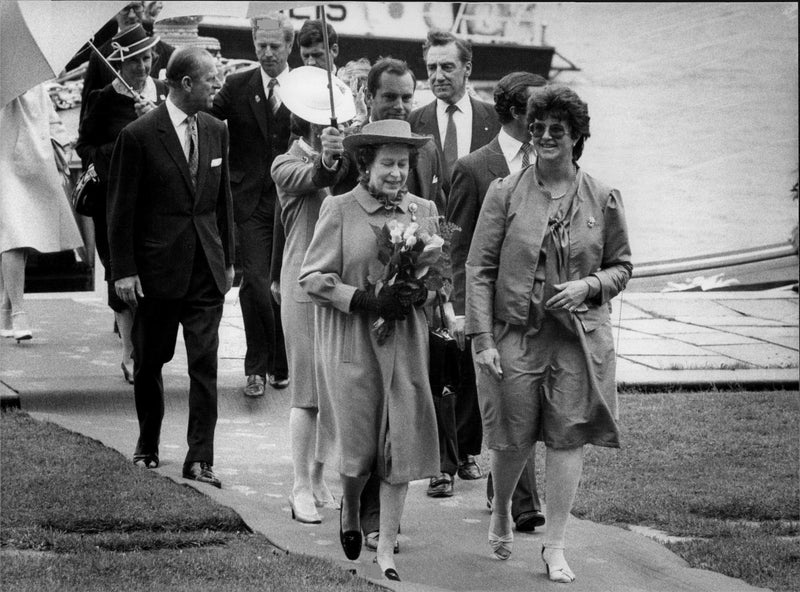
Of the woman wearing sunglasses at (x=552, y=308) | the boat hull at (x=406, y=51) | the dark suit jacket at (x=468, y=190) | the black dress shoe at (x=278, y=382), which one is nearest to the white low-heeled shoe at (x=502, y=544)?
the woman wearing sunglasses at (x=552, y=308)

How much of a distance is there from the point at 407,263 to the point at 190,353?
193cm

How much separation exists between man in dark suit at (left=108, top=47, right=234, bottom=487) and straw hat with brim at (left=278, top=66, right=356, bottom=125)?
0.45 metres

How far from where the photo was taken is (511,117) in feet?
23.7

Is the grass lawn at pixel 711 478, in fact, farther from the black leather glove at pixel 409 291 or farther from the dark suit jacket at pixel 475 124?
the dark suit jacket at pixel 475 124

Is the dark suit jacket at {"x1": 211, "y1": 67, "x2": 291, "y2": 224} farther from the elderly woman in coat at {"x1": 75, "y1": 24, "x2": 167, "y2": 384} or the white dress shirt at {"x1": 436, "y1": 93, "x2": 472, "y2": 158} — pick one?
the white dress shirt at {"x1": 436, "y1": 93, "x2": 472, "y2": 158}

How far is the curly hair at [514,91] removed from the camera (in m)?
7.11

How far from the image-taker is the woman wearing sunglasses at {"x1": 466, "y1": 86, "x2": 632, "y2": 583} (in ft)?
20.3

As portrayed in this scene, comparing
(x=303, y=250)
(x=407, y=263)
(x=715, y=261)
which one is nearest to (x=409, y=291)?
(x=407, y=263)

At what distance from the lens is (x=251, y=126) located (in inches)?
384

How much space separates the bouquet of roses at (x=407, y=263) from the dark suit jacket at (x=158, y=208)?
1715 millimetres

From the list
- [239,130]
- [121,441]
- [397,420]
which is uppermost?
[239,130]

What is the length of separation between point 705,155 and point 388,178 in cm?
912

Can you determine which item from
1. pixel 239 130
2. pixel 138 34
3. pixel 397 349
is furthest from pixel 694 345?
pixel 397 349

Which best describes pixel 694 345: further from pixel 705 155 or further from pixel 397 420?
pixel 397 420
